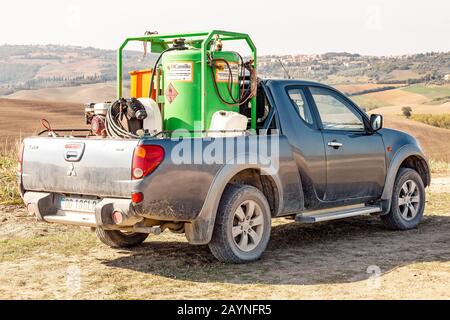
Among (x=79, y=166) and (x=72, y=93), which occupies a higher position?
(x=72, y=93)

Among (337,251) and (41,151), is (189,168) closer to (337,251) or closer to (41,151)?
(41,151)

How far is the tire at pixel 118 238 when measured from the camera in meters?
7.59

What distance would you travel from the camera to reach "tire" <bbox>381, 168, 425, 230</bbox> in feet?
28.3

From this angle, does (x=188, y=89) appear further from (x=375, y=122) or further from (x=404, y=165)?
(x=404, y=165)

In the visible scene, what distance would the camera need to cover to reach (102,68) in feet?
471

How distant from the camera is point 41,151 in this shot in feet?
21.9

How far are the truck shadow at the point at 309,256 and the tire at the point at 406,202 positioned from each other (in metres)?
0.12

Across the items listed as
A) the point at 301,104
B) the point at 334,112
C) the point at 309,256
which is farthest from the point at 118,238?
the point at 334,112

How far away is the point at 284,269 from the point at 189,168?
128cm

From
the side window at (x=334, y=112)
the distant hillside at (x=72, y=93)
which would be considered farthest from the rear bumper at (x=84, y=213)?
the distant hillside at (x=72, y=93)

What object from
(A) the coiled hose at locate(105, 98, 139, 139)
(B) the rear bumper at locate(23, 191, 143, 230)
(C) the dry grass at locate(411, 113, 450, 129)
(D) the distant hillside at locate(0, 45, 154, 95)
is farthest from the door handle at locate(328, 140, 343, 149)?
(D) the distant hillside at locate(0, 45, 154, 95)

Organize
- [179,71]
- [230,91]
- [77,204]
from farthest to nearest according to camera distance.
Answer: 1. [230,91]
2. [179,71]
3. [77,204]

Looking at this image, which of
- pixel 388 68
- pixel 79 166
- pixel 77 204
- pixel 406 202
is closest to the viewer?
pixel 79 166

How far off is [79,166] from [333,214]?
2807 mm
